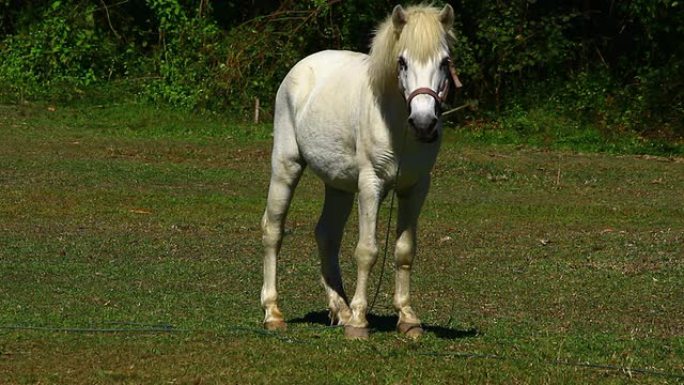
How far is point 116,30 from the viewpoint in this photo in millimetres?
30438

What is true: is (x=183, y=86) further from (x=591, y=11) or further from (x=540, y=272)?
(x=540, y=272)

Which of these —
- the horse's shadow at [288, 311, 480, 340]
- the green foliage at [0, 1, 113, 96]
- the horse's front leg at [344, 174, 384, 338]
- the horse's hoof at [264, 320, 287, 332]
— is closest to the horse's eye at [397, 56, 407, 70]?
the horse's front leg at [344, 174, 384, 338]

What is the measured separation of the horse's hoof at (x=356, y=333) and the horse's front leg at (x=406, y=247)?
0.28 m

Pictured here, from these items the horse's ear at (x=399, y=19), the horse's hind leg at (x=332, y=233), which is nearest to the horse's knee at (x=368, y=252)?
the horse's hind leg at (x=332, y=233)

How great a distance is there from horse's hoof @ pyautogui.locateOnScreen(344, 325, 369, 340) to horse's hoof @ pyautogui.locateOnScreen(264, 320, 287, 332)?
67 centimetres

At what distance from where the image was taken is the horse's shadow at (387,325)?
32.6 ft

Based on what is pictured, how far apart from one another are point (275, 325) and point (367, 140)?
151 cm

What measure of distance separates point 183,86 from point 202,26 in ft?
4.66

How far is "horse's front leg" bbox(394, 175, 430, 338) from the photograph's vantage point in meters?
9.50

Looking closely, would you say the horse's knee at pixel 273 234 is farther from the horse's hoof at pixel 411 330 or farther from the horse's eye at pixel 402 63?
the horse's eye at pixel 402 63

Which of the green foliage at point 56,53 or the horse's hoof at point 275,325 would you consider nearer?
the horse's hoof at point 275,325

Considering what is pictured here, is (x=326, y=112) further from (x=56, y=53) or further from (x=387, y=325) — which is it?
(x=56, y=53)

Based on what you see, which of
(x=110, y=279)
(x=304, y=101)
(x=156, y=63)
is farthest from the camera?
(x=156, y=63)

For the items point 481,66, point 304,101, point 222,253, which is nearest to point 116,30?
point 481,66
